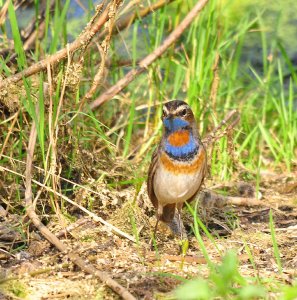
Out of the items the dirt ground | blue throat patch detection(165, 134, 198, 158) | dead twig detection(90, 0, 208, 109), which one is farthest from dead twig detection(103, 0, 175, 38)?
blue throat patch detection(165, 134, 198, 158)

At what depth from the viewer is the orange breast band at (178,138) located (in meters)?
5.03

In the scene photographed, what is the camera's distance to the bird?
4.97m

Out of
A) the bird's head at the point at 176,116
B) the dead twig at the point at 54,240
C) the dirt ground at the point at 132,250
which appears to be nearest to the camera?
the dead twig at the point at 54,240

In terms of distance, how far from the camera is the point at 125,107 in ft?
21.7

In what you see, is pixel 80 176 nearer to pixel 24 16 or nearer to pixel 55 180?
pixel 55 180

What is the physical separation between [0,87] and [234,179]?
2.15m

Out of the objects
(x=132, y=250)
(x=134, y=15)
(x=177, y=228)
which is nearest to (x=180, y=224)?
(x=177, y=228)

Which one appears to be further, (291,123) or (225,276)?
(291,123)

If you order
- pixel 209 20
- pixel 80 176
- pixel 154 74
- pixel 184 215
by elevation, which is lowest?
pixel 184 215

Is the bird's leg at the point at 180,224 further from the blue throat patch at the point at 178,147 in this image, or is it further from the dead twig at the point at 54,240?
the dead twig at the point at 54,240

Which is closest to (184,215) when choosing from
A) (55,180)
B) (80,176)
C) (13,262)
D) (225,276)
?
(80,176)

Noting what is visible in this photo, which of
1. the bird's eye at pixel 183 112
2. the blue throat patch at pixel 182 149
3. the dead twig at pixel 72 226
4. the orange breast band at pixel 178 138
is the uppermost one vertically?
the bird's eye at pixel 183 112

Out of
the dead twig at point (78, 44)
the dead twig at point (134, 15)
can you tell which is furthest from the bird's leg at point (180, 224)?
the dead twig at point (134, 15)

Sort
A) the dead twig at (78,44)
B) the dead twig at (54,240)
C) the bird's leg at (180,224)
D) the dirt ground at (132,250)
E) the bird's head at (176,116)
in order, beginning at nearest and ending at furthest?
the dead twig at (54,240), the dirt ground at (132,250), the dead twig at (78,44), the bird's head at (176,116), the bird's leg at (180,224)
